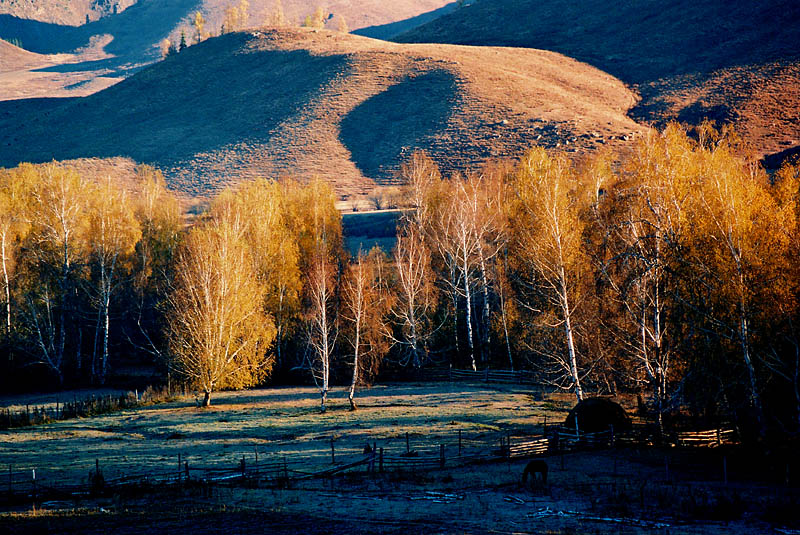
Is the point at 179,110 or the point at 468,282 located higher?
the point at 179,110

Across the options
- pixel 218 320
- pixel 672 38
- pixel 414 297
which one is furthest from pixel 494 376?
pixel 672 38

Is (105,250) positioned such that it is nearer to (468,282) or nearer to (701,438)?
(468,282)

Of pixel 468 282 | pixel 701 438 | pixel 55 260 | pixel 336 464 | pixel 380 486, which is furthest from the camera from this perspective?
pixel 55 260

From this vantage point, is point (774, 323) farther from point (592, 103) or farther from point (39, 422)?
point (592, 103)

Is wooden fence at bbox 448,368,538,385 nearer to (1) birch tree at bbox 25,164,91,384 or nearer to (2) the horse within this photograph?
(2) the horse

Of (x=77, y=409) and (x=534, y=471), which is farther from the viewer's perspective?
(x=77, y=409)

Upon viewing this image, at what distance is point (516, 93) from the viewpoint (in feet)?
449

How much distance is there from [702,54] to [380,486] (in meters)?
152

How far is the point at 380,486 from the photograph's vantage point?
23422 mm

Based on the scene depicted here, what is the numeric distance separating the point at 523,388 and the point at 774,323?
2385 centimetres

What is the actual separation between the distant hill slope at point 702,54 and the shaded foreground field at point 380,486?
90671 mm

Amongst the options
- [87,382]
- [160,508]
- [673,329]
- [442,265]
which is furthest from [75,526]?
[442,265]

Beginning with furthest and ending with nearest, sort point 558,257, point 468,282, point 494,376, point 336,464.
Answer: point 468,282 < point 494,376 < point 558,257 < point 336,464

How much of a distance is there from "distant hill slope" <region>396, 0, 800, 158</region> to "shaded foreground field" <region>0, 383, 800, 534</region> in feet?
297
